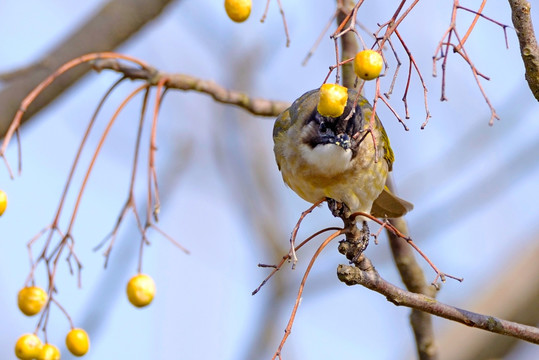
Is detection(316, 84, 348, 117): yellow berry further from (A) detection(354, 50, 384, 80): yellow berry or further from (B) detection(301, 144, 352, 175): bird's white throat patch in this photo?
(B) detection(301, 144, 352, 175): bird's white throat patch

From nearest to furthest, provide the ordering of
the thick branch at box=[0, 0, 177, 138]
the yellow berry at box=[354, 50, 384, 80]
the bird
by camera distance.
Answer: the yellow berry at box=[354, 50, 384, 80] < the bird < the thick branch at box=[0, 0, 177, 138]

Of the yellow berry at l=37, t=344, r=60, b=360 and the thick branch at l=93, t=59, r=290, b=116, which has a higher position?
the thick branch at l=93, t=59, r=290, b=116

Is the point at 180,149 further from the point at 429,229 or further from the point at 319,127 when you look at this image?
the point at 319,127

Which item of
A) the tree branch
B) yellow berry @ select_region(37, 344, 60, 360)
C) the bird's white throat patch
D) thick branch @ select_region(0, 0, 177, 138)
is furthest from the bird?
yellow berry @ select_region(37, 344, 60, 360)

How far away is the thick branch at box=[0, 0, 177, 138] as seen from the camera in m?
5.13

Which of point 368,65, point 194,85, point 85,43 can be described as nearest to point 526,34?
point 368,65

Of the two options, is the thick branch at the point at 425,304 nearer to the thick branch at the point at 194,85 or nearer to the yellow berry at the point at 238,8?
the yellow berry at the point at 238,8

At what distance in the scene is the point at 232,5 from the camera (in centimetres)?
380

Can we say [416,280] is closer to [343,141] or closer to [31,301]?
[343,141]

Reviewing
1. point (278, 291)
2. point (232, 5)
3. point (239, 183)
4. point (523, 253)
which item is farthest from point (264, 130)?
point (232, 5)

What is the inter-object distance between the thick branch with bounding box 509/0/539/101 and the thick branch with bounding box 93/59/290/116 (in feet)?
7.50

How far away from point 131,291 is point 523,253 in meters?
4.30

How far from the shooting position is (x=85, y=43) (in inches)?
206

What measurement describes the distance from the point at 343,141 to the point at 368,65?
71.2 inches
